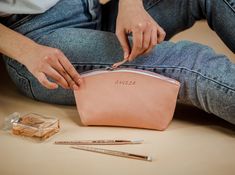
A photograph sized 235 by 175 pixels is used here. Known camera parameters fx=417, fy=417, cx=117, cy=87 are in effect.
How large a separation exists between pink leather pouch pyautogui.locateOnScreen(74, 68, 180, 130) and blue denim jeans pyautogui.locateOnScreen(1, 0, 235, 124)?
42 mm

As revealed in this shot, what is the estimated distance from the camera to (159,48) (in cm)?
83

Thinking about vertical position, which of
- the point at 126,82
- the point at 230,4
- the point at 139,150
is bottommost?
the point at 139,150

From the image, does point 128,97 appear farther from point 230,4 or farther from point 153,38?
point 230,4

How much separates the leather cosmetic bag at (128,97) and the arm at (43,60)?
0.10 feet

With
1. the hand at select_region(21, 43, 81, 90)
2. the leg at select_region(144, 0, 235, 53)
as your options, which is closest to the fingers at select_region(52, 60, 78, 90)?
the hand at select_region(21, 43, 81, 90)

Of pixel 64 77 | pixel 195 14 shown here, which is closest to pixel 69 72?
pixel 64 77

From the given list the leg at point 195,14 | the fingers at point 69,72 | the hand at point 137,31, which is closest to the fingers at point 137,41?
the hand at point 137,31

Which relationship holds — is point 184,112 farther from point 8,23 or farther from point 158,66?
point 8,23

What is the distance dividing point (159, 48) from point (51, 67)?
22 centimetres

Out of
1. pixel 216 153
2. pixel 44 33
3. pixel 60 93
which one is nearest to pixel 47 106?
pixel 60 93

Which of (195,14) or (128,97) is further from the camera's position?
(195,14)

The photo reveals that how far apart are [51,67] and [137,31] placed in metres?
0.17

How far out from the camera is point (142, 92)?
2.56ft

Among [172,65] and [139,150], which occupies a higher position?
[172,65]
